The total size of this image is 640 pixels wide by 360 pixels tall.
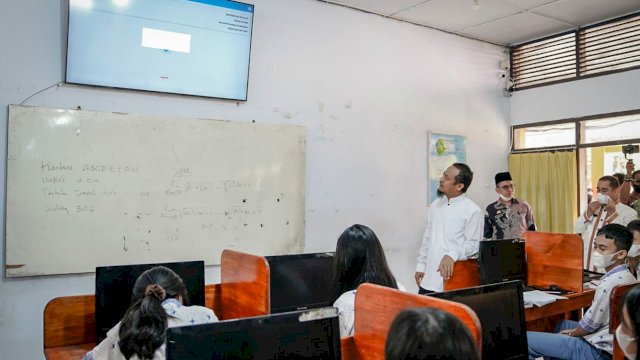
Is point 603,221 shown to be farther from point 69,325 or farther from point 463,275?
point 69,325

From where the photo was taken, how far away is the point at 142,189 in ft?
11.4

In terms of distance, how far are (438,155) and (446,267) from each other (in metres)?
2.14

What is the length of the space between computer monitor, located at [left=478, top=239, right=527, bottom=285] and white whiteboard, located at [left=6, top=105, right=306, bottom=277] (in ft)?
5.04

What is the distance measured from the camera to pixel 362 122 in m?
4.60

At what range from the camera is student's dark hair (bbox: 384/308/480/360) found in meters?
0.92

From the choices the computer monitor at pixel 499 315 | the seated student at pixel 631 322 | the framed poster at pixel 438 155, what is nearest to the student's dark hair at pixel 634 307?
the seated student at pixel 631 322

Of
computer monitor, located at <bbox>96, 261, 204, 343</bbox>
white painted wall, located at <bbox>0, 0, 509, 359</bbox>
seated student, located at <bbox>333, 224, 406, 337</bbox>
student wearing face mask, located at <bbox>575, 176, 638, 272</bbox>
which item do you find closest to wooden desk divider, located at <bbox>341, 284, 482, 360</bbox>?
seated student, located at <bbox>333, 224, 406, 337</bbox>

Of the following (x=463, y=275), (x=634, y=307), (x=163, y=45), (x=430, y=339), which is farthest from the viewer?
(x=163, y=45)

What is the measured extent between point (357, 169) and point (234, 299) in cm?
219

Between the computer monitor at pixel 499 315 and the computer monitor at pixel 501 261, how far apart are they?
141cm

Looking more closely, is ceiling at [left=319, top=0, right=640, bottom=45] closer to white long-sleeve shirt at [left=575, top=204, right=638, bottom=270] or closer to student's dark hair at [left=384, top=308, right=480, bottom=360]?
white long-sleeve shirt at [left=575, top=204, right=638, bottom=270]

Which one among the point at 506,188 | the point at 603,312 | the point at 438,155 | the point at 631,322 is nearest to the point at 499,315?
the point at 631,322

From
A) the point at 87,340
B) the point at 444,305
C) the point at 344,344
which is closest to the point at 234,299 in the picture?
the point at 87,340

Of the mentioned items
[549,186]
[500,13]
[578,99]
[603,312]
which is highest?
[500,13]
